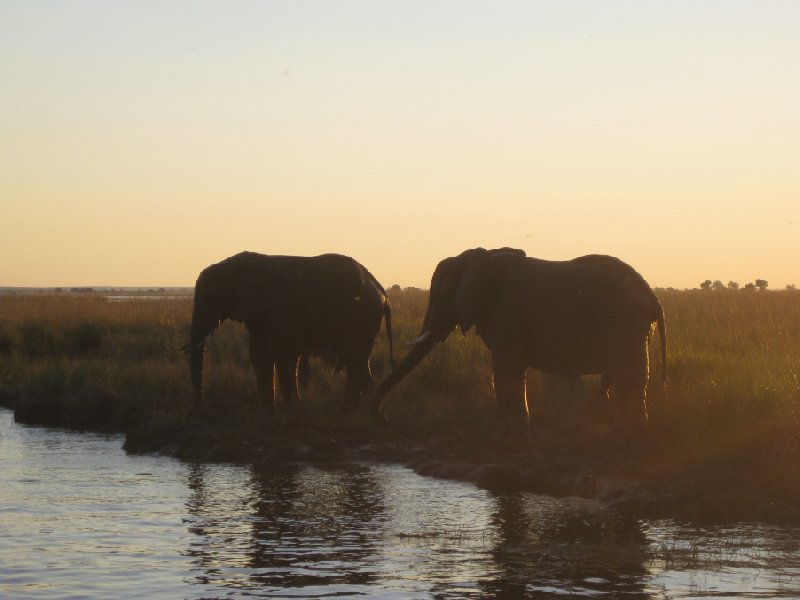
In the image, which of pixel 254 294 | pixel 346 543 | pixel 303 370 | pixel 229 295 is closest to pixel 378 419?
pixel 254 294

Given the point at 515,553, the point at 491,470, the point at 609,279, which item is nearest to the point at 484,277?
the point at 609,279

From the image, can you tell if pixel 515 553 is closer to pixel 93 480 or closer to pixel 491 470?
pixel 491 470

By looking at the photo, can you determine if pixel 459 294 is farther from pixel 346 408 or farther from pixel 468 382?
pixel 468 382

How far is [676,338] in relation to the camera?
20.8 metres

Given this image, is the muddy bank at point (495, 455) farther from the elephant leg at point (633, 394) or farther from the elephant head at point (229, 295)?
the elephant head at point (229, 295)

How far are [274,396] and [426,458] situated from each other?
342 centimetres

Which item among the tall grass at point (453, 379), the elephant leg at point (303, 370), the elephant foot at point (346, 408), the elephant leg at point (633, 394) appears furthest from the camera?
the elephant leg at point (303, 370)

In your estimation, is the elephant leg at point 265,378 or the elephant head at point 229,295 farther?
the elephant head at point 229,295

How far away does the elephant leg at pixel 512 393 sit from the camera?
14.0 meters

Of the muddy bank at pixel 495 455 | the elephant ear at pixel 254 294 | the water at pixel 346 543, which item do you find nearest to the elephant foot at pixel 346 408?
the muddy bank at pixel 495 455

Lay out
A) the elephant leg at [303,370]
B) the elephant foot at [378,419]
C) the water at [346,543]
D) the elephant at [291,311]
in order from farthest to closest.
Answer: the elephant leg at [303,370] → the elephant at [291,311] → the elephant foot at [378,419] → the water at [346,543]

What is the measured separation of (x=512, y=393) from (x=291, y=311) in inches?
167

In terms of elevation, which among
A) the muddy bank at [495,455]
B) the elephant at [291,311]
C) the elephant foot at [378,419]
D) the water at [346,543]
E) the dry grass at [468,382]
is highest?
the elephant at [291,311]

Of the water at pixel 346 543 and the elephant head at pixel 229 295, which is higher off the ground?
the elephant head at pixel 229 295
